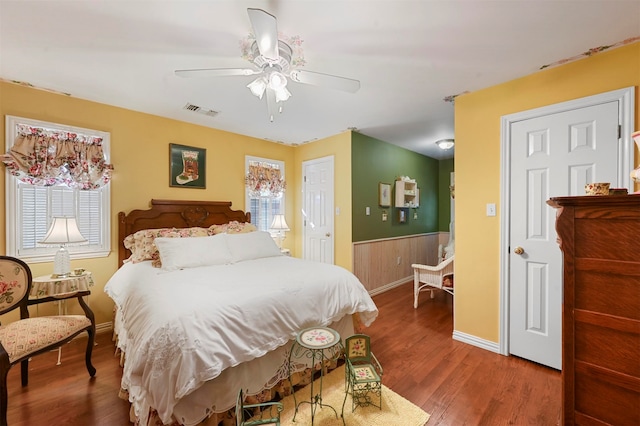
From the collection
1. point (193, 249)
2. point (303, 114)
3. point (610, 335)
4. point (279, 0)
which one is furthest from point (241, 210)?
point (610, 335)

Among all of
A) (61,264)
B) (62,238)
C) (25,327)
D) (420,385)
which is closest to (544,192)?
(420,385)

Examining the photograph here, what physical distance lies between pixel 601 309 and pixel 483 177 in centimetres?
167

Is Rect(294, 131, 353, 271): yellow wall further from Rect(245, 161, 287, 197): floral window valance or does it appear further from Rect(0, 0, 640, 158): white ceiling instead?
Rect(0, 0, 640, 158): white ceiling

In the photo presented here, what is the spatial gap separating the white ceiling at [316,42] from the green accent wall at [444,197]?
3.22m

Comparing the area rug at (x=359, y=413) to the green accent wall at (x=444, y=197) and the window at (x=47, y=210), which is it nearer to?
the window at (x=47, y=210)

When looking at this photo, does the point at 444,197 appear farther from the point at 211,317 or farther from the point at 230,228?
the point at 211,317

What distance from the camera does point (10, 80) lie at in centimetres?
230

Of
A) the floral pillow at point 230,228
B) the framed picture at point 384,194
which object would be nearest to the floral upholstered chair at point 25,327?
the floral pillow at point 230,228

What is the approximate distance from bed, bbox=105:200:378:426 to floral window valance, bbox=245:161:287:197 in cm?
136

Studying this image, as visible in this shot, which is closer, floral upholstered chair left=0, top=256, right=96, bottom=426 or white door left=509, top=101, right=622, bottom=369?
floral upholstered chair left=0, top=256, right=96, bottom=426

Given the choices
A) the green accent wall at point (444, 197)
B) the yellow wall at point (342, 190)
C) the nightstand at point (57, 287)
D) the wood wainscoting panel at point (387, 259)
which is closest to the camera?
the nightstand at point (57, 287)


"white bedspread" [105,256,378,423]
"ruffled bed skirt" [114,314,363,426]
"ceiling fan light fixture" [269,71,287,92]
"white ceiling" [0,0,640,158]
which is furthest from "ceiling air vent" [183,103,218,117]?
"ruffled bed skirt" [114,314,363,426]

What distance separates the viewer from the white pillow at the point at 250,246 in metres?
2.78

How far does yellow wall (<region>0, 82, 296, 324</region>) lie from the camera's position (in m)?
2.47
